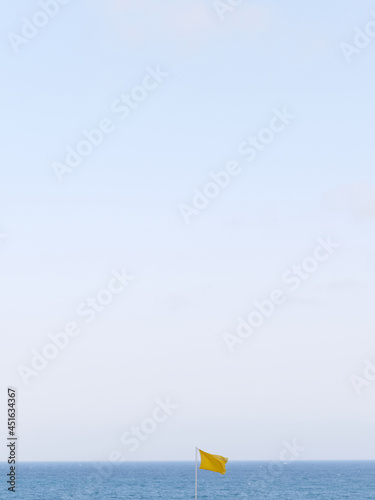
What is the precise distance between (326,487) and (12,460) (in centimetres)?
10563

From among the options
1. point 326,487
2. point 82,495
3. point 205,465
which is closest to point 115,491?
point 82,495

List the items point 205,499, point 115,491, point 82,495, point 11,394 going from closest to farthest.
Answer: point 11,394 → point 205,499 → point 82,495 → point 115,491

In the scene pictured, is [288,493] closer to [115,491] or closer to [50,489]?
[115,491]

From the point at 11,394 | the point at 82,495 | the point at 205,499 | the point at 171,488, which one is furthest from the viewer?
the point at 171,488

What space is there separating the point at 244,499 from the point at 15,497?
34.6m

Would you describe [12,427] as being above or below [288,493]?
above

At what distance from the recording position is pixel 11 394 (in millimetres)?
41281

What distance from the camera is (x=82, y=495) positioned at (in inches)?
4414

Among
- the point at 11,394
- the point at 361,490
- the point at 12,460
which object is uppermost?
the point at 11,394

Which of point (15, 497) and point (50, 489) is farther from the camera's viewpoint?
point (50, 489)

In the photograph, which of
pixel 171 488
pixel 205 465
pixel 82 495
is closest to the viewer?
pixel 205 465

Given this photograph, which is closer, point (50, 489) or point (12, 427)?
point (12, 427)

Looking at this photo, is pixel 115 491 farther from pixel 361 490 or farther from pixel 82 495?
pixel 361 490

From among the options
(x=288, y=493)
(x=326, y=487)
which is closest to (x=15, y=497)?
(x=288, y=493)
